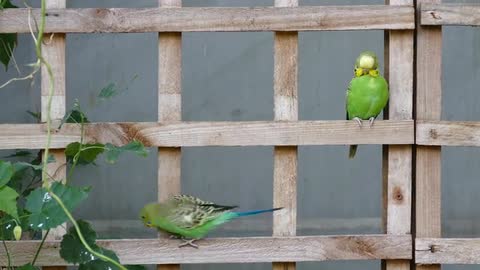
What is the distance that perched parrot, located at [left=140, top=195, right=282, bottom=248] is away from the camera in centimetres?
327

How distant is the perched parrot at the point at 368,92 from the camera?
327 centimetres

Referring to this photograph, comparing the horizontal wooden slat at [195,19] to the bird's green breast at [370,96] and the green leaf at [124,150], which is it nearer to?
the bird's green breast at [370,96]

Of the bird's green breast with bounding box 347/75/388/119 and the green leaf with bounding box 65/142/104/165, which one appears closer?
the green leaf with bounding box 65/142/104/165

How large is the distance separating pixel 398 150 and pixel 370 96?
0.18 metres

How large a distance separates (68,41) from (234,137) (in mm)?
1556

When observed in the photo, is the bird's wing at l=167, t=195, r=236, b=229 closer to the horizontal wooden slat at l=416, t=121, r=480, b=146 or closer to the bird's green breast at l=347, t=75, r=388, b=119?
the bird's green breast at l=347, t=75, r=388, b=119

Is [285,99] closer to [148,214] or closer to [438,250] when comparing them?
[148,214]

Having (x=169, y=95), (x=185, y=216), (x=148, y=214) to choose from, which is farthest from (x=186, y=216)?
(x=169, y=95)

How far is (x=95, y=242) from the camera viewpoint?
3.20 m

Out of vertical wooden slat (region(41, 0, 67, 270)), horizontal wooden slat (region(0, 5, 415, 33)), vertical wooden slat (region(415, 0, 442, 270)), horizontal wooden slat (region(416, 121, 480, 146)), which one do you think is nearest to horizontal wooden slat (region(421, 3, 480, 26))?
vertical wooden slat (region(415, 0, 442, 270))

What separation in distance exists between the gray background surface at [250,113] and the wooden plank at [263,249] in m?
1.36

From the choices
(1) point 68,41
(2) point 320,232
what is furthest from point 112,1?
(2) point 320,232

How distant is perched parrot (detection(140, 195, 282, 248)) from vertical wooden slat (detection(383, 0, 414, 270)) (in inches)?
13.6

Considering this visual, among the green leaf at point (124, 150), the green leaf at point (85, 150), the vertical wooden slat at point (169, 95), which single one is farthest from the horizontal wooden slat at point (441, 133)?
the green leaf at point (85, 150)
